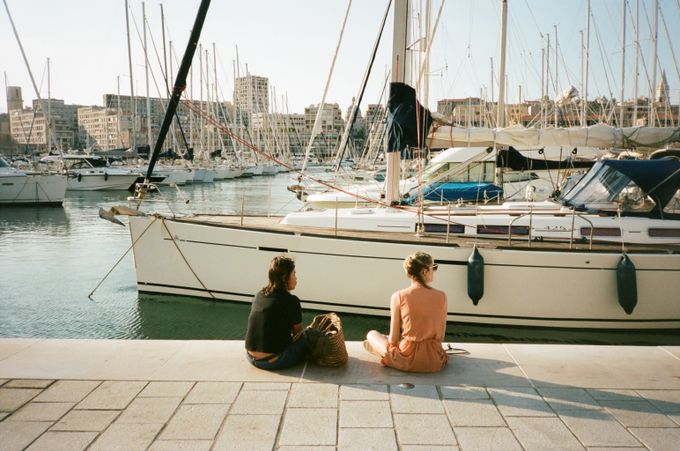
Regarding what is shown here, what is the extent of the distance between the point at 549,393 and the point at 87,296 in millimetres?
10873

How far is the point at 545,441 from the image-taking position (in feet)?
11.9

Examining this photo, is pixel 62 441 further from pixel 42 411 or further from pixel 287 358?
pixel 287 358

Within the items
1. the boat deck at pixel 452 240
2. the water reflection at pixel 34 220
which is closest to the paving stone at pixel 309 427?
the boat deck at pixel 452 240

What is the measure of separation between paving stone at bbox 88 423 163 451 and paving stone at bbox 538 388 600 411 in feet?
9.75

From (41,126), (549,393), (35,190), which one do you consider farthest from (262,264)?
(41,126)

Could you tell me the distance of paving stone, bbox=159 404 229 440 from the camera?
145 inches

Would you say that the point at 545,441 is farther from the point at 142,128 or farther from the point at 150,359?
the point at 142,128

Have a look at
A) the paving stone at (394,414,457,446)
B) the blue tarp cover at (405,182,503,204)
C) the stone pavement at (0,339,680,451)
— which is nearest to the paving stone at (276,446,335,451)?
the stone pavement at (0,339,680,451)

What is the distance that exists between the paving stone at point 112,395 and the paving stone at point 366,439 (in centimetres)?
173

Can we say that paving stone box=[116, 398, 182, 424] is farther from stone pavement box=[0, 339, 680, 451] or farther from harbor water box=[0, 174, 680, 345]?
harbor water box=[0, 174, 680, 345]

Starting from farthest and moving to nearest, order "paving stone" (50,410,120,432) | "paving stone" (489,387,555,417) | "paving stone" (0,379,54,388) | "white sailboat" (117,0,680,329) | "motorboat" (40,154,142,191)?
"motorboat" (40,154,142,191)
"white sailboat" (117,0,680,329)
"paving stone" (0,379,54,388)
"paving stone" (489,387,555,417)
"paving stone" (50,410,120,432)

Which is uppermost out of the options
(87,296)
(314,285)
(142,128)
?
(142,128)

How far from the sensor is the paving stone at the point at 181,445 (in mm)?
3512

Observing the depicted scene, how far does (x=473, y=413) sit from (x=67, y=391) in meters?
3.21
